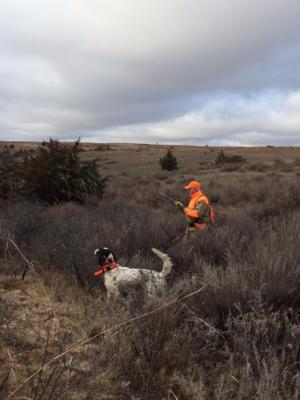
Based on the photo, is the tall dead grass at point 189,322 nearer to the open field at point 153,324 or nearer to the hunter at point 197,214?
the open field at point 153,324

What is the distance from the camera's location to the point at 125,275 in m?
4.36

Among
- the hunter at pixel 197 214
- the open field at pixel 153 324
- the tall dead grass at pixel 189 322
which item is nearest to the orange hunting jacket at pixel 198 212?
the hunter at pixel 197 214

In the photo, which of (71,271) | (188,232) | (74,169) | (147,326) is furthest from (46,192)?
(147,326)

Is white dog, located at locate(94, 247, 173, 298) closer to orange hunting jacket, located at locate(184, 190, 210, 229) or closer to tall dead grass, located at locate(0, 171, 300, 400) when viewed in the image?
tall dead grass, located at locate(0, 171, 300, 400)

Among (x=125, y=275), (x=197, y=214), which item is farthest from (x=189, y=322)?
(x=197, y=214)

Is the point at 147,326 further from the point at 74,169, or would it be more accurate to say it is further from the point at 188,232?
the point at 74,169

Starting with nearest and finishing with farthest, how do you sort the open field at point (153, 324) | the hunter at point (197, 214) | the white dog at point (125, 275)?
1. the open field at point (153, 324)
2. the white dog at point (125, 275)
3. the hunter at point (197, 214)

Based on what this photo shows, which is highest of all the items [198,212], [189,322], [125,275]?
[198,212]

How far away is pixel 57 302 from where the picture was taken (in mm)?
4410

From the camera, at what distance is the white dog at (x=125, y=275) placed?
4.15 meters

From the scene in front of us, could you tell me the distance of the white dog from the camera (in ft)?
13.6

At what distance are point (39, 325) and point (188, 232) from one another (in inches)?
152

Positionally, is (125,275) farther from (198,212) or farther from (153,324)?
(198,212)

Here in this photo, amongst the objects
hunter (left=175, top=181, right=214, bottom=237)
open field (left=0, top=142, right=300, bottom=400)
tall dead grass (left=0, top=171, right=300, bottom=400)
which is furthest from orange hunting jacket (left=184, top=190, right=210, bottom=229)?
tall dead grass (left=0, top=171, right=300, bottom=400)
